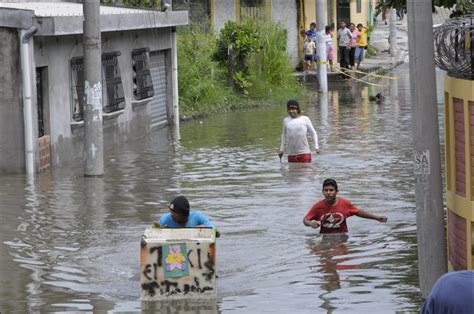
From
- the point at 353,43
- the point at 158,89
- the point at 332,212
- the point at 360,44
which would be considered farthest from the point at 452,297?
the point at 360,44

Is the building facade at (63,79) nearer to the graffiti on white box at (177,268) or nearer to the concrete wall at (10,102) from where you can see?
the concrete wall at (10,102)

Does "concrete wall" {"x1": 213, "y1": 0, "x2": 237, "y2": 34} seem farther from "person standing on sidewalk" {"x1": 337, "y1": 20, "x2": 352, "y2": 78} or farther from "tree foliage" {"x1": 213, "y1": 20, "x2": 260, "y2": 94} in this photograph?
"tree foliage" {"x1": 213, "y1": 20, "x2": 260, "y2": 94}

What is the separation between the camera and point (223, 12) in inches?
1810

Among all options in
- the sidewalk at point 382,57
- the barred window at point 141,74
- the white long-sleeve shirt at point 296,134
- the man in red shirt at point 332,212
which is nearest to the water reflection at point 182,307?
the man in red shirt at point 332,212

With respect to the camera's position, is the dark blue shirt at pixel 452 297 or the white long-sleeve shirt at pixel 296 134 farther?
the white long-sleeve shirt at pixel 296 134

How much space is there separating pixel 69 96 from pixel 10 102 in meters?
2.49

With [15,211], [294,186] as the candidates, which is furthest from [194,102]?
[15,211]

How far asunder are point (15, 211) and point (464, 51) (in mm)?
9196

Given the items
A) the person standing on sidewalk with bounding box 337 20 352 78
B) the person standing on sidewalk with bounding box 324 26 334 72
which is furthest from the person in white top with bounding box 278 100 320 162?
the person standing on sidewalk with bounding box 337 20 352 78

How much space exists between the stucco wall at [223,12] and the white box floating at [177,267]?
3468 cm

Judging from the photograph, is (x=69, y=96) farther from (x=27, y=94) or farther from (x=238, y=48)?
(x=238, y=48)

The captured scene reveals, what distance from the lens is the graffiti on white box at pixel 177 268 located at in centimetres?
1149

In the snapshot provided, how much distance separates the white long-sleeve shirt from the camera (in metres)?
21.1

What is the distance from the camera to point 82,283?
12789 millimetres
